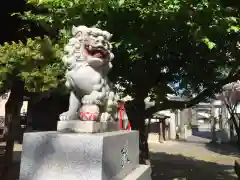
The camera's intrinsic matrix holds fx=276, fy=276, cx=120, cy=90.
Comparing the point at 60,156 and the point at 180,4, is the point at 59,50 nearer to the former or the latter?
the point at 180,4

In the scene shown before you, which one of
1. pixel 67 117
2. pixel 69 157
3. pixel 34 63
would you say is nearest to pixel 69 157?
pixel 69 157

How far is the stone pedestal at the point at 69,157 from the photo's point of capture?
3.20 metres

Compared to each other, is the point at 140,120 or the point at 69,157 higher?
the point at 140,120

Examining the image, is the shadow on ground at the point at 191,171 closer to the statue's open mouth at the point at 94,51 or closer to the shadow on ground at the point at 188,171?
the shadow on ground at the point at 188,171

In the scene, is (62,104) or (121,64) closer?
(121,64)

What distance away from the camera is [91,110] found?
368 cm

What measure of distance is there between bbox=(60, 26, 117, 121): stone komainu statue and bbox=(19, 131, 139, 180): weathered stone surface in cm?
52

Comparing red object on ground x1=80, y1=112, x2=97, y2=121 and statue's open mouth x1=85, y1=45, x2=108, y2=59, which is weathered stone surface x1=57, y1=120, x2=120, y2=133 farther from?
statue's open mouth x1=85, y1=45, x2=108, y2=59

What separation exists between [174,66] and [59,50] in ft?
11.1

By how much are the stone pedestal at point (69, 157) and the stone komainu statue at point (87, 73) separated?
52 centimetres

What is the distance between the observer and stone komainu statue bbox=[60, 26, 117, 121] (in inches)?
153

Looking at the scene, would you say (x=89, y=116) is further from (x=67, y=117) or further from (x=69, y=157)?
(x=69, y=157)

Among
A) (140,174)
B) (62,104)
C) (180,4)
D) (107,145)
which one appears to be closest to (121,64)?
(180,4)

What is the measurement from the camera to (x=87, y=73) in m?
3.91
